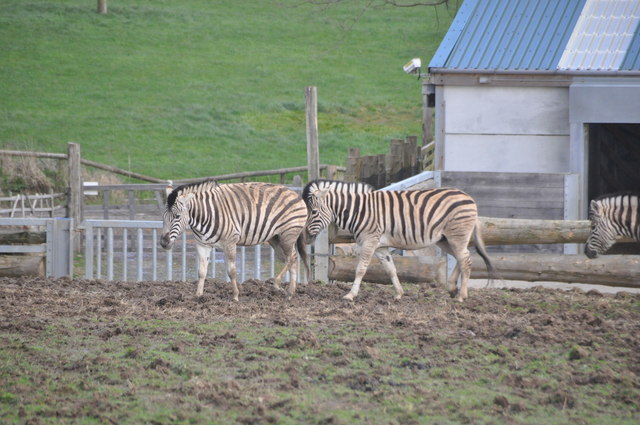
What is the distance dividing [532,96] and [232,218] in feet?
17.4

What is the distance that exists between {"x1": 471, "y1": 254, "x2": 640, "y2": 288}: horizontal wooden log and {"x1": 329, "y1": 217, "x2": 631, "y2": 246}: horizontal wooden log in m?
0.19

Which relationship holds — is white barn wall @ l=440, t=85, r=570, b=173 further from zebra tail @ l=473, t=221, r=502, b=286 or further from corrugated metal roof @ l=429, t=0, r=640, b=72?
zebra tail @ l=473, t=221, r=502, b=286

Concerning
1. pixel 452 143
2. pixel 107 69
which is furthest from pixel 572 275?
pixel 107 69

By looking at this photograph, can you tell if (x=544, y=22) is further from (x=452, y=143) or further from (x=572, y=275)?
(x=572, y=275)

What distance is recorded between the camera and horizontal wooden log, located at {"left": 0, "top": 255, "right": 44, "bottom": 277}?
41.0 ft

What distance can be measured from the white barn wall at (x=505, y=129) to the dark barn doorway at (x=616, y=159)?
2.07 m

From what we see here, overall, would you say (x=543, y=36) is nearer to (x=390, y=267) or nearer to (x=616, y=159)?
(x=616, y=159)

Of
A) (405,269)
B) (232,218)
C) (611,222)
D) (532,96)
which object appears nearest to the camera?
(232,218)

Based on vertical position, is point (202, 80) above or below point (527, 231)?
above

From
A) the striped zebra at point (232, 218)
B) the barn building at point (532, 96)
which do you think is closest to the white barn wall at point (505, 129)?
the barn building at point (532, 96)

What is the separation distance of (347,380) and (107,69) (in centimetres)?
3813

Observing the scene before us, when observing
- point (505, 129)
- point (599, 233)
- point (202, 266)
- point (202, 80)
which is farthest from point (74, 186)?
point (202, 80)

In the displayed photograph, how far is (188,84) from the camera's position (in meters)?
42.3

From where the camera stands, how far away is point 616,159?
1599 centimetres
